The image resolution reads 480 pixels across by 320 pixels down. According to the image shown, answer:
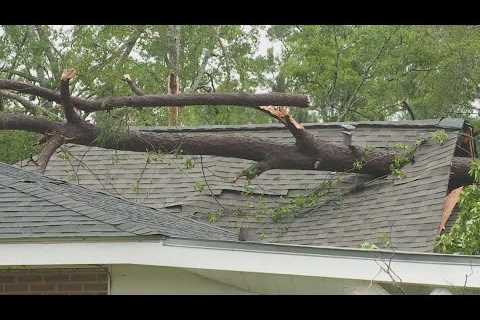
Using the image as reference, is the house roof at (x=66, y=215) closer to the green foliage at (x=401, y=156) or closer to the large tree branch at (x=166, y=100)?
the large tree branch at (x=166, y=100)

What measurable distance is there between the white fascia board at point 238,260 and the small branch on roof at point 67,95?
4.68 meters

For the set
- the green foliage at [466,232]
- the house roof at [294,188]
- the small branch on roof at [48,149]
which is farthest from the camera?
the house roof at [294,188]

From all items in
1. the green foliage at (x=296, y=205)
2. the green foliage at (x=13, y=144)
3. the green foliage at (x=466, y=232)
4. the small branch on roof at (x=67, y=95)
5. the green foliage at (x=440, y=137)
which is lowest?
the green foliage at (x=466, y=232)

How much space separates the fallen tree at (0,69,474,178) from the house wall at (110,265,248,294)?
445 cm

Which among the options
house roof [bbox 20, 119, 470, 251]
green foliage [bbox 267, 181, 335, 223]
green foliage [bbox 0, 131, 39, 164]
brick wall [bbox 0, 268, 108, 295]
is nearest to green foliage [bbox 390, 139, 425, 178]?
house roof [bbox 20, 119, 470, 251]

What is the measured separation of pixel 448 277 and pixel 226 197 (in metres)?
6.92

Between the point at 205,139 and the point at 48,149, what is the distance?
1.93m

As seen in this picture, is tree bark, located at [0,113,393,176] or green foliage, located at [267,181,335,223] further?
green foliage, located at [267,181,335,223]

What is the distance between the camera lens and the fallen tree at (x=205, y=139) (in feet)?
35.4

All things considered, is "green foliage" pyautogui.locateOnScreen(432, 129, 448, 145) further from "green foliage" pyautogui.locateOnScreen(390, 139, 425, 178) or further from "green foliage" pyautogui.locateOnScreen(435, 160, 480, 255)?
"green foliage" pyautogui.locateOnScreen(435, 160, 480, 255)

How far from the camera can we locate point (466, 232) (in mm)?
9492

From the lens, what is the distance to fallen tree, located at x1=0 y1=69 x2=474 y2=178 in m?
10.8

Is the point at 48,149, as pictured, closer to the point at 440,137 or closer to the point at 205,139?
the point at 205,139

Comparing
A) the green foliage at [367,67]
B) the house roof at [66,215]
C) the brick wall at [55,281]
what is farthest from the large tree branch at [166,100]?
the green foliage at [367,67]
